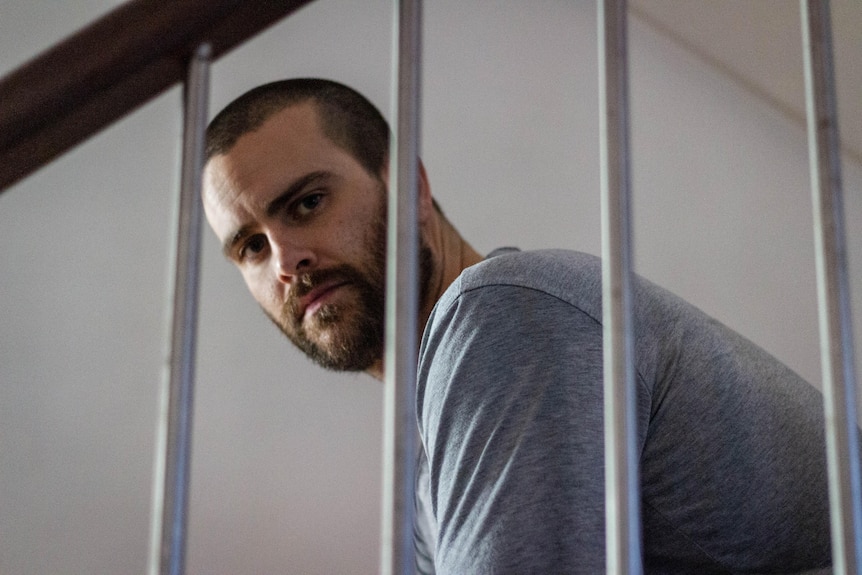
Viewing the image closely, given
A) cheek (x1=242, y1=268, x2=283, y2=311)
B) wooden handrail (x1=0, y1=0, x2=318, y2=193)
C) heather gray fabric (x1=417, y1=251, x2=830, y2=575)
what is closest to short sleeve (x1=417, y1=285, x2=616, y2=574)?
heather gray fabric (x1=417, y1=251, x2=830, y2=575)

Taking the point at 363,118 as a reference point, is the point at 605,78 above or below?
below

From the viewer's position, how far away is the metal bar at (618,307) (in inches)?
18.1

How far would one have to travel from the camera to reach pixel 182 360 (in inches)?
19.5

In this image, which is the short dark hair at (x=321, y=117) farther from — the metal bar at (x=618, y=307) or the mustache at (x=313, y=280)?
the metal bar at (x=618, y=307)

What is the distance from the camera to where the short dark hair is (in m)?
1.38

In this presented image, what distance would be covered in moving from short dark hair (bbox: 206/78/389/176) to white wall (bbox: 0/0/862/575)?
42.7 inches

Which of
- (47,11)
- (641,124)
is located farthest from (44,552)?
(641,124)

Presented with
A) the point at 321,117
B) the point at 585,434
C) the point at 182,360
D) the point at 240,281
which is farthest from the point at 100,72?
the point at 240,281

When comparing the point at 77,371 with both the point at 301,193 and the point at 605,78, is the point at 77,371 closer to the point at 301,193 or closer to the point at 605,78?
the point at 301,193

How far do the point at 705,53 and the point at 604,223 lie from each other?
229 cm

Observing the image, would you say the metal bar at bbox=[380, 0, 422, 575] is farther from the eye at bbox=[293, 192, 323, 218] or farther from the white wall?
the white wall

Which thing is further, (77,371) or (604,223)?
(77,371)

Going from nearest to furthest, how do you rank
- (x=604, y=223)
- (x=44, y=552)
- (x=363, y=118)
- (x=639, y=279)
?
(x=604, y=223) < (x=639, y=279) < (x=363, y=118) < (x=44, y=552)

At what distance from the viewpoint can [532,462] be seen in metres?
0.63
